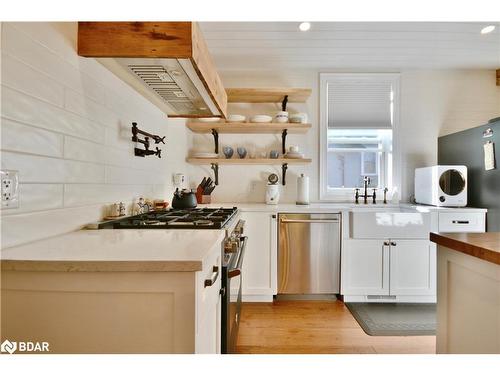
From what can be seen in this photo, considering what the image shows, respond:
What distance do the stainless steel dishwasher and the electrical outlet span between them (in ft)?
6.67

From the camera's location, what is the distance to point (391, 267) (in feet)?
8.65

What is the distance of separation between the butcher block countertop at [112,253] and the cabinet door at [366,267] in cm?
191

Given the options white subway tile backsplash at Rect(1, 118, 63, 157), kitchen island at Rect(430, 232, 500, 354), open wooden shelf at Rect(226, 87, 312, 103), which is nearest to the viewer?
white subway tile backsplash at Rect(1, 118, 63, 157)

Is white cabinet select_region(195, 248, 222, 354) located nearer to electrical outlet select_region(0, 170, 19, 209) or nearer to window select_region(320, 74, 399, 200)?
electrical outlet select_region(0, 170, 19, 209)

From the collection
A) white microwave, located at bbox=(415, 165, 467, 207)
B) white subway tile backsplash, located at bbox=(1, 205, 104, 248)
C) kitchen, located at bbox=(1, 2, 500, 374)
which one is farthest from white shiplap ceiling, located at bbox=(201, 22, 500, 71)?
white subway tile backsplash, located at bbox=(1, 205, 104, 248)

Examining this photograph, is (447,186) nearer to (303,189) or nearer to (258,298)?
(303,189)

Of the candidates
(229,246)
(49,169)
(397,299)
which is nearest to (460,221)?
(397,299)

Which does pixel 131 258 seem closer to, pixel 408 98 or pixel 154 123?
pixel 154 123

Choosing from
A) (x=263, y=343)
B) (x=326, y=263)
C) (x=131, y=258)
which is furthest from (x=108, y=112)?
(x=326, y=263)

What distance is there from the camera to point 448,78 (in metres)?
3.32

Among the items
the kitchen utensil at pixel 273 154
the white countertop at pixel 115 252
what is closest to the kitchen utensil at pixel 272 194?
the kitchen utensil at pixel 273 154

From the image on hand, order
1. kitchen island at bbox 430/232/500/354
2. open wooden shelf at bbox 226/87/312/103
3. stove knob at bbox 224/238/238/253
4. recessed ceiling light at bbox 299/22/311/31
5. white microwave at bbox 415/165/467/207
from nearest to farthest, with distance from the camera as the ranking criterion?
kitchen island at bbox 430/232/500/354 < stove knob at bbox 224/238/238/253 < recessed ceiling light at bbox 299/22/311/31 < white microwave at bbox 415/165/467/207 < open wooden shelf at bbox 226/87/312/103

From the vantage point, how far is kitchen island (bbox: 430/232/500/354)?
1.03 m

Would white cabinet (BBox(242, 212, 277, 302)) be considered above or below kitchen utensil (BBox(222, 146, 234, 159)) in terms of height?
below
